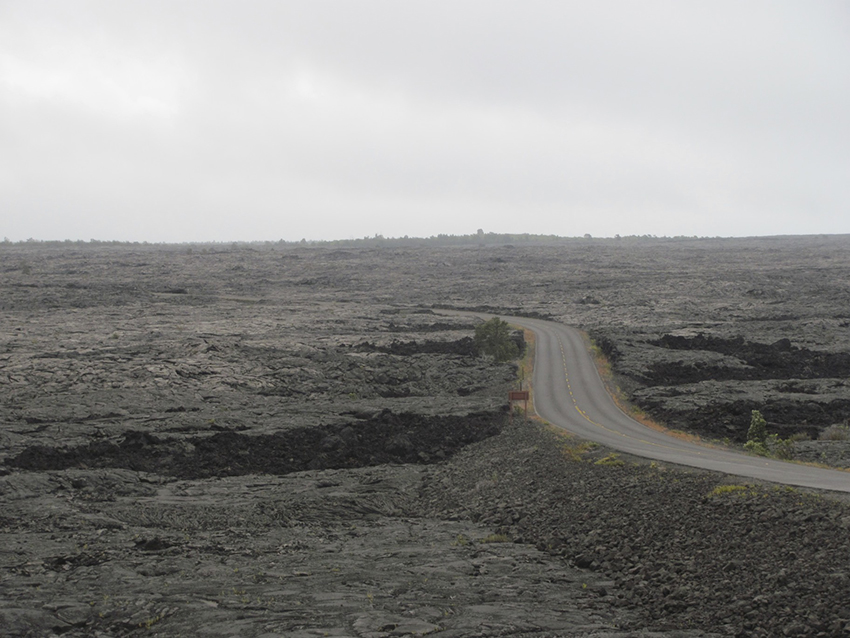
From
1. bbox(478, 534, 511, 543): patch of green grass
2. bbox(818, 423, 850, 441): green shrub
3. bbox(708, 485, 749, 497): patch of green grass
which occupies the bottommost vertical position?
bbox(478, 534, 511, 543): patch of green grass

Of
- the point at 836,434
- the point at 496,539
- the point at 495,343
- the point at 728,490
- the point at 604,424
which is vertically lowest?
the point at 604,424

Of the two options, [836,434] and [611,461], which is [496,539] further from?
[836,434]

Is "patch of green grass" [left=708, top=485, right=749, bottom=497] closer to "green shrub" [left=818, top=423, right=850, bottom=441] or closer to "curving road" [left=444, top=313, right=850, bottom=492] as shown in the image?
"curving road" [left=444, top=313, right=850, bottom=492]

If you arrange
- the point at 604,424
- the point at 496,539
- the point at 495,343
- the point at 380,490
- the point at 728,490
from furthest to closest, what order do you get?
the point at 495,343, the point at 604,424, the point at 380,490, the point at 496,539, the point at 728,490

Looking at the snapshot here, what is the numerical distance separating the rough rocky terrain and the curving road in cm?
207

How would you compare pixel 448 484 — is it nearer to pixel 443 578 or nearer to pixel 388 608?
pixel 443 578

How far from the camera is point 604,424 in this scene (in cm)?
4062

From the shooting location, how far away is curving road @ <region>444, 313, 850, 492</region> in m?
25.6

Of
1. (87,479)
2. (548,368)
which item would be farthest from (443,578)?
(548,368)

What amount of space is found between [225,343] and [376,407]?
23.2 m

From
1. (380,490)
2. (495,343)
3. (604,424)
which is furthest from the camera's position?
(495,343)

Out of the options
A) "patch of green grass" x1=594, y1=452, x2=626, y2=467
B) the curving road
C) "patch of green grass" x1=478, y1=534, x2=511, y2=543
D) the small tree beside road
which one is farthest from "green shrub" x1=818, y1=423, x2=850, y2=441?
the small tree beside road

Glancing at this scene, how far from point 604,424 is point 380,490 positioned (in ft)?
53.7

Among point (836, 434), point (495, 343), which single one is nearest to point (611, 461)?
point (836, 434)
